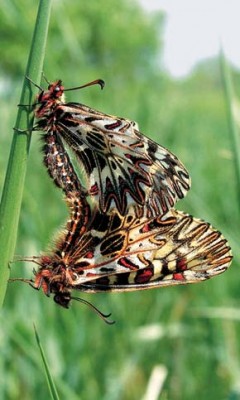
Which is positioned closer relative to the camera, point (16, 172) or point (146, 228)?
point (16, 172)

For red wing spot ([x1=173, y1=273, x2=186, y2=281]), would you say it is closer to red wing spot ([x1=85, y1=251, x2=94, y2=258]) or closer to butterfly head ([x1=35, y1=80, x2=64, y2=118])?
red wing spot ([x1=85, y1=251, x2=94, y2=258])

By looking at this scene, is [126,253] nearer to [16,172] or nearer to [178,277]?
[178,277]

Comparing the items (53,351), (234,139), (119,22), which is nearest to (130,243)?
(234,139)

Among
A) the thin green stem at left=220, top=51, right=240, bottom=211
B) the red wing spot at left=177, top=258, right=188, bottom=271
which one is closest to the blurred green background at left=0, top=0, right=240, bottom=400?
the thin green stem at left=220, top=51, right=240, bottom=211

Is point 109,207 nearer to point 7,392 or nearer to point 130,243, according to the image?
point 130,243

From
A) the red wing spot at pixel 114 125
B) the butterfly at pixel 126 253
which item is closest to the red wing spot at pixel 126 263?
the butterfly at pixel 126 253

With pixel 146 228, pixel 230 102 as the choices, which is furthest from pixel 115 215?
pixel 230 102
